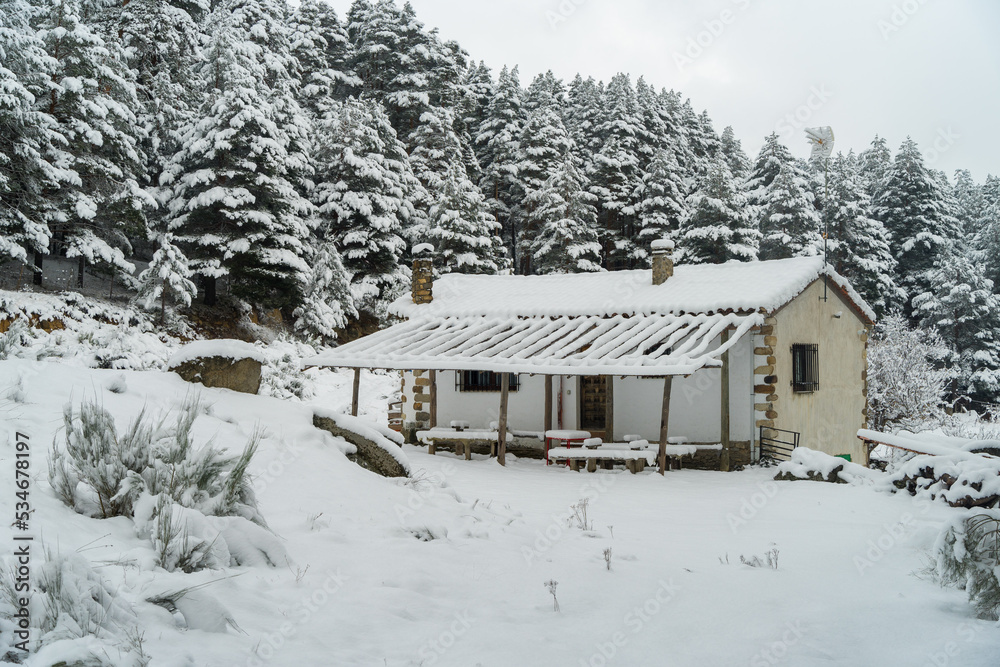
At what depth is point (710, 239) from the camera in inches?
1028

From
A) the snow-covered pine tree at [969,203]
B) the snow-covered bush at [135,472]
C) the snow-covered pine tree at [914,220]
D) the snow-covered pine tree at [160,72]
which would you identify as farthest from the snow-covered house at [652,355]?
the snow-covered pine tree at [969,203]

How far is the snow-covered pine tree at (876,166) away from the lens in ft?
→ 122

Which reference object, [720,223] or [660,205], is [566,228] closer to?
[660,205]

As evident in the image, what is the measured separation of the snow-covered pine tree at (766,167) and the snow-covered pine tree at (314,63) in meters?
20.1

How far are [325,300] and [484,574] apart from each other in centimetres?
1852

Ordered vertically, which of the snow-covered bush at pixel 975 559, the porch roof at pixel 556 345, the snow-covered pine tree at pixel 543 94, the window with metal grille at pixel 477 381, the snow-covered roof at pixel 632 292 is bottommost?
the snow-covered bush at pixel 975 559

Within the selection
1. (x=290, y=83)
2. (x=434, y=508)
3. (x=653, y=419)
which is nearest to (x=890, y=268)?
(x=653, y=419)

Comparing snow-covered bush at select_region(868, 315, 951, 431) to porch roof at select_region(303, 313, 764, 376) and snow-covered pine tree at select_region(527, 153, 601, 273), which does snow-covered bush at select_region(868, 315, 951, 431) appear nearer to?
snow-covered pine tree at select_region(527, 153, 601, 273)

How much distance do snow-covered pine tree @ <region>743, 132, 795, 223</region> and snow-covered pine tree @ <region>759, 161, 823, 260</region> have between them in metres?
Answer: 1.25

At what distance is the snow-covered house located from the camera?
11531mm

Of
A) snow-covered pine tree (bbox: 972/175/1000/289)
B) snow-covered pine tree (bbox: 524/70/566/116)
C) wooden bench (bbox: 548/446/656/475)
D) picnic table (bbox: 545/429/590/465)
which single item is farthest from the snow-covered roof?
snow-covered pine tree (bbox: 972/175/1000/289)

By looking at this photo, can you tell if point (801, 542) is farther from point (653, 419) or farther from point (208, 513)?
point (653, 419)

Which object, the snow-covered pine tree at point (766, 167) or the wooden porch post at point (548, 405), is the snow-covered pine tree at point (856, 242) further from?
the wooden porch post at point (548, 405)

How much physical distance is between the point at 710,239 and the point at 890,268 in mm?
10954
